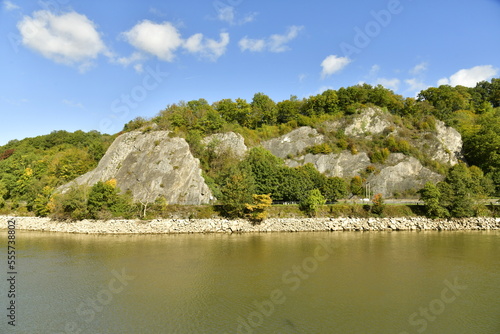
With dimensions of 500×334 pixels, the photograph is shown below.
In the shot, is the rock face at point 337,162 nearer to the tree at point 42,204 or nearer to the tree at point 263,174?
the tree at point 263,174

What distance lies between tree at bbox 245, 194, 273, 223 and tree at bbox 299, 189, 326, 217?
5.14 meters

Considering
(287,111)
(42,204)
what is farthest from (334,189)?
(42,204)

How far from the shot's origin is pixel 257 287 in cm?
1753

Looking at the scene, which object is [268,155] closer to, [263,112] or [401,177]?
[263,112]

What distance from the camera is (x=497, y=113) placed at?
238 ft

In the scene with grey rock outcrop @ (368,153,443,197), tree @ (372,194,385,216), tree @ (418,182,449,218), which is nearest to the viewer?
tree @ (418,182,449,218)

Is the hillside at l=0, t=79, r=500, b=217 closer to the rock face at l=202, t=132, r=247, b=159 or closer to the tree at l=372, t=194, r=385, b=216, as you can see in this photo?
the rock face at l=202, t=132, r=247, b=159

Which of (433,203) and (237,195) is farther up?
(237,195)

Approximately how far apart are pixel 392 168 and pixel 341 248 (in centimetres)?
3363

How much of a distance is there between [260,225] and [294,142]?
27.4m

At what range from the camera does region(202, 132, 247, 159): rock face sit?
54.1m

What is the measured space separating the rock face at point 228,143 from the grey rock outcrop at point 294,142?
6.87 metres

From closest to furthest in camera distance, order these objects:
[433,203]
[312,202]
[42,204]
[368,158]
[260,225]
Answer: [260,225] < [433,203] < [312,202] < [42,204] < [368,158]

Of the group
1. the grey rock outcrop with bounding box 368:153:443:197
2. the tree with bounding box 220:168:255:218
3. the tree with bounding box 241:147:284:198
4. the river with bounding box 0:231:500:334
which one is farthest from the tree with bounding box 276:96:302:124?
the river with bounding box 0:231:500:334
